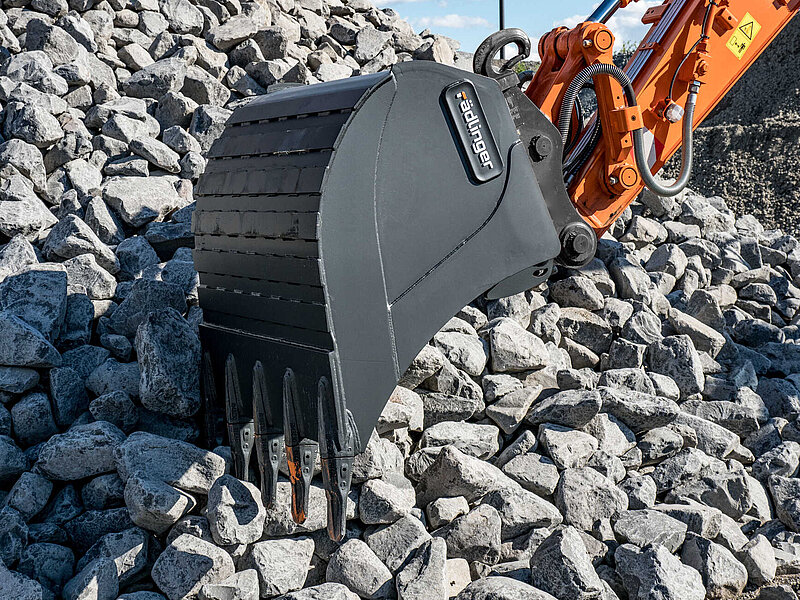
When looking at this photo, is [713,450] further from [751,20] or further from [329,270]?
[329,270]

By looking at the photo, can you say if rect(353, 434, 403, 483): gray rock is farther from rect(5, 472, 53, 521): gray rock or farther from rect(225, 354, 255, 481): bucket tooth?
rect(5, 472, 53, 521): gray rock

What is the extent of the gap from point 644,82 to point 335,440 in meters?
1.91

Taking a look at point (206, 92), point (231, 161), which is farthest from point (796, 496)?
point (206, 92)

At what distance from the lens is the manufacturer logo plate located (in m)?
2.44

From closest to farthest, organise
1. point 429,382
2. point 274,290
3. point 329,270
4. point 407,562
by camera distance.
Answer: point 329,270 → point 274,290 → point 407,562 → point 429,382

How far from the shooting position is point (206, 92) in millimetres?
5008

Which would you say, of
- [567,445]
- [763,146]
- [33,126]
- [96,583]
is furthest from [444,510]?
[763,146]

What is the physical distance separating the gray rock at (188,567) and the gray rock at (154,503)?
0.09 meters

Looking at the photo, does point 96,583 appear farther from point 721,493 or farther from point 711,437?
point 711,437

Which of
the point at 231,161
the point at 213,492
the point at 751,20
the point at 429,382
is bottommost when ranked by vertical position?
the point at 213,492

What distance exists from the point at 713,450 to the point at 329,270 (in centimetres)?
203

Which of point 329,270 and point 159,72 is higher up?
point 329,270

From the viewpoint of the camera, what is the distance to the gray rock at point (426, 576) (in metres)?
2.44

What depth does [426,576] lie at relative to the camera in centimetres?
246
